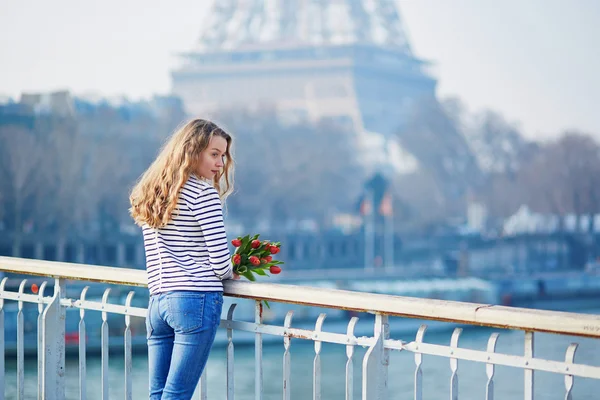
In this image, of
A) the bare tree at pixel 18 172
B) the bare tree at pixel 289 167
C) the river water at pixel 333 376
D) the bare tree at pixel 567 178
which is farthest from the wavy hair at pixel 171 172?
the bare tree at pixel 567 178

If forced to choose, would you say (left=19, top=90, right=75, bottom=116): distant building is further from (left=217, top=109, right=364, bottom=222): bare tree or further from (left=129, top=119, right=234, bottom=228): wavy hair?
(left=129, top=119, right=234, bottom=228): wavy hair

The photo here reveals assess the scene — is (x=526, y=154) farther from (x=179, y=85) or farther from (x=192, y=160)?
(x=192, y=160)

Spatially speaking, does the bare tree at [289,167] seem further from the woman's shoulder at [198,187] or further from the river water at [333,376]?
the woman's shoulder at [198,187]

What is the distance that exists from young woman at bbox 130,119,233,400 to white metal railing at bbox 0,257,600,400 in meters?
0.13

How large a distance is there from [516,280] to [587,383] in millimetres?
18368

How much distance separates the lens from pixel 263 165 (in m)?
49.2

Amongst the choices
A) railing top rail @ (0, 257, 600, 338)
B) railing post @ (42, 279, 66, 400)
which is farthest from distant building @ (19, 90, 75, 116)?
railing top rail @ (0, 257, 600, 338)

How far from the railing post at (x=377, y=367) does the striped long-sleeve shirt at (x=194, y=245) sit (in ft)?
1.42

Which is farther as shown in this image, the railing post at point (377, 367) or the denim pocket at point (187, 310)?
the denim pocket at point (187, 310)

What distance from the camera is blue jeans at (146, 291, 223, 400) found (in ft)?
8.90

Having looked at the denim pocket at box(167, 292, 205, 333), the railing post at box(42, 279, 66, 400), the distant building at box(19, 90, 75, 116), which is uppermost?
the distant building at box(19, 90, 75, 116)

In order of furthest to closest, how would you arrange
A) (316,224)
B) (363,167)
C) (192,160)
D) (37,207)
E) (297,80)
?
(297,80) → (363,167) → (316,224) → (37,207) → (192,160)

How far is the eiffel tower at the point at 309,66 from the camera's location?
61.6 metres

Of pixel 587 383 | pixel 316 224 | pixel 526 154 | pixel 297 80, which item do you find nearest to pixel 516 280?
pixel 316 224
